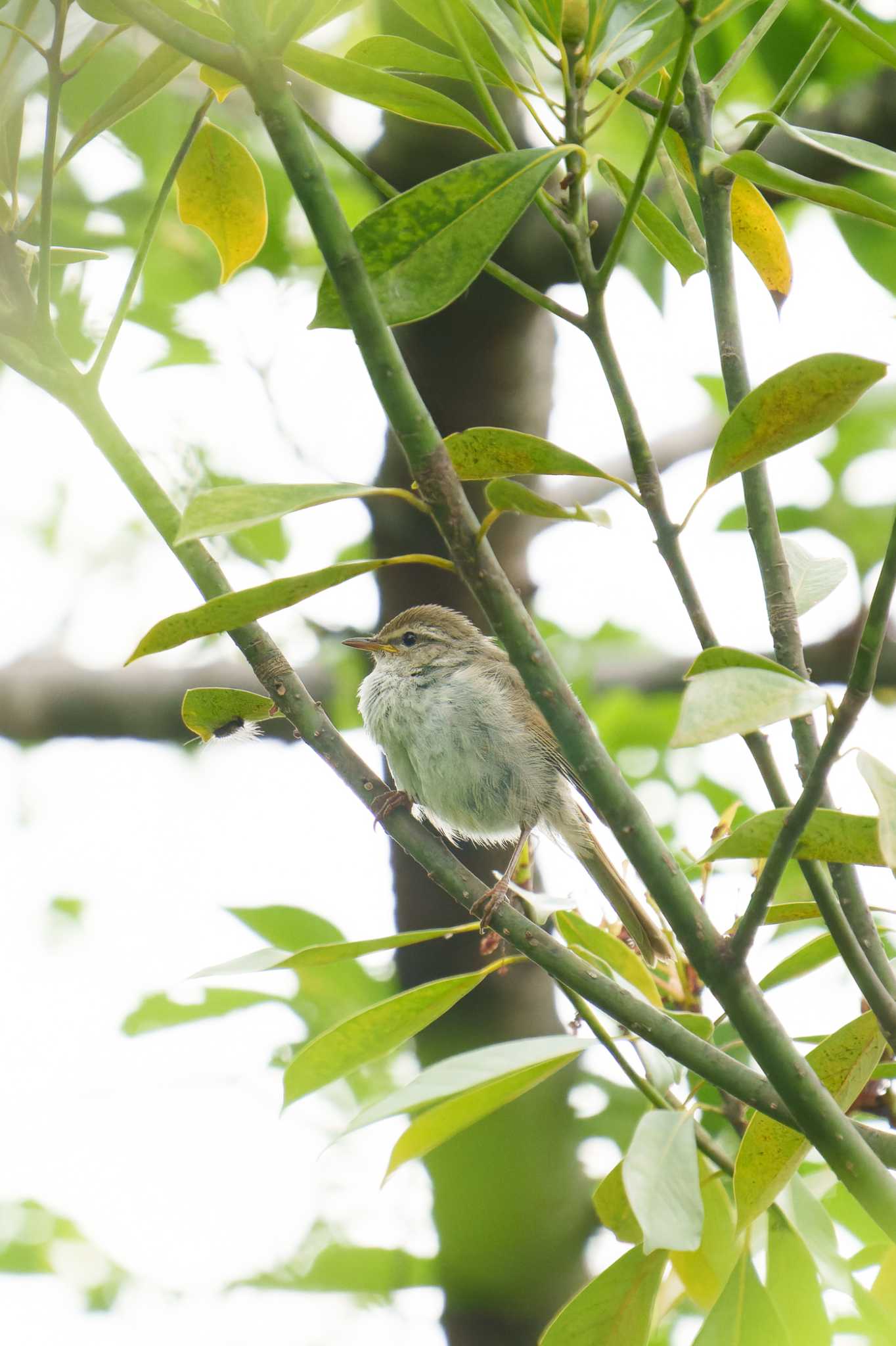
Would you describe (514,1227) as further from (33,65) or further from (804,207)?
(804,207)

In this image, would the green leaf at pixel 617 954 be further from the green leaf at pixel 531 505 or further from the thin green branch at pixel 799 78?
the thin green branch at pixel 799 78

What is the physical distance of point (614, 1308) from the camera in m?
1.42

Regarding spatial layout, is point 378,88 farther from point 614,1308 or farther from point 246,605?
point 614,1308

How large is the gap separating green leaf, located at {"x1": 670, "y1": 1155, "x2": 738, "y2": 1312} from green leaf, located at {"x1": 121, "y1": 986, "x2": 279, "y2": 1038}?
1.46 meters

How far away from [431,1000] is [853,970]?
19.0 inches

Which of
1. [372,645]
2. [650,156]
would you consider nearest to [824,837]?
→ [650,156]

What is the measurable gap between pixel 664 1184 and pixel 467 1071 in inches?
9.3

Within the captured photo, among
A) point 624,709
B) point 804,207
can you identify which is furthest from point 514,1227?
point 804,207

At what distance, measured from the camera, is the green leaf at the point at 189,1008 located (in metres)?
2.78

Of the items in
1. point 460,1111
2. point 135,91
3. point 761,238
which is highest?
point 135,91

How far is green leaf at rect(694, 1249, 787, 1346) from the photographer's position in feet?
4.82

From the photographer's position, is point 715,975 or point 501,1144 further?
point 501,1144

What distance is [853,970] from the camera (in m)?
1.18

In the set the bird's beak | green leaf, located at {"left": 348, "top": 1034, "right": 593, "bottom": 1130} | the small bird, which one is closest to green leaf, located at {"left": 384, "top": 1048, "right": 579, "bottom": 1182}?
green leaf, located at {"left": 348, "top": 1034, "right": 593, "bottom": 1130}
